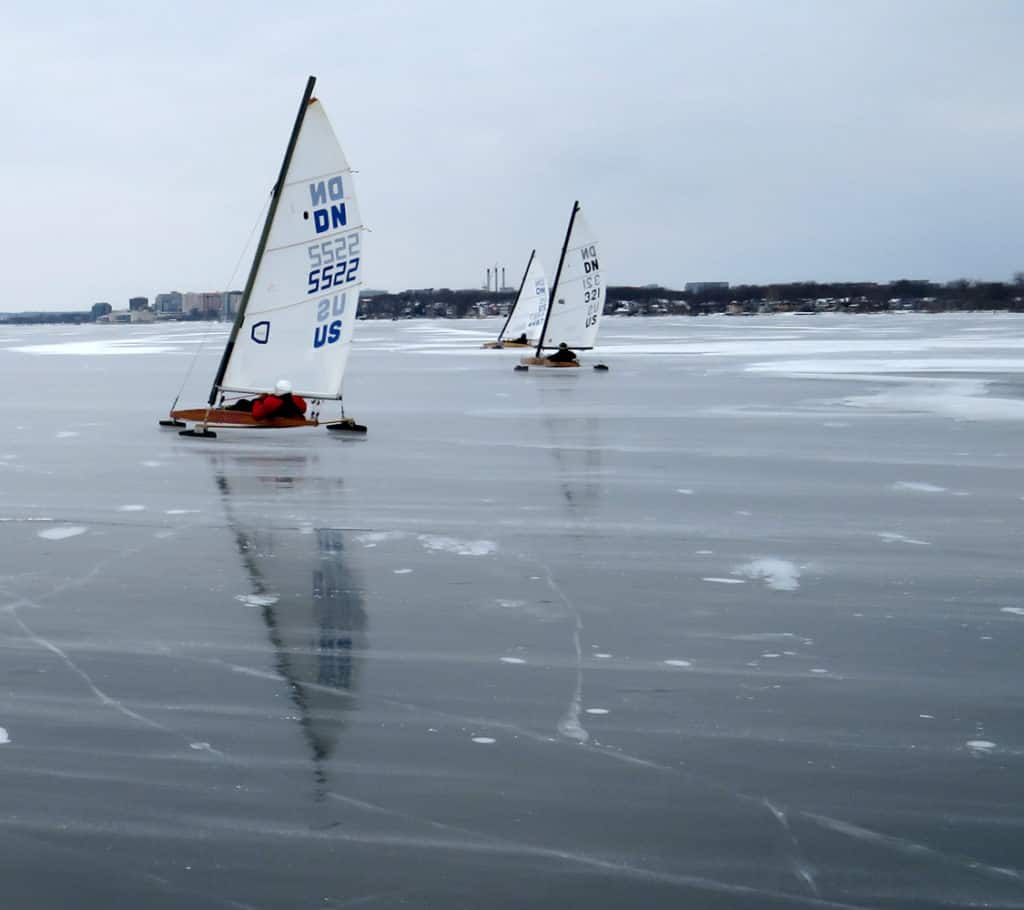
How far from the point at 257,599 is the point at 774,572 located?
3.35m

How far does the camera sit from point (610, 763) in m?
5.15

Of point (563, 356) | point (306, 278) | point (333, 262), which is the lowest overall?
point (563, 356)

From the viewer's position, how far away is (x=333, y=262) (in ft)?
61.9

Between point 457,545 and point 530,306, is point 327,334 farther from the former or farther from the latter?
point 530,306

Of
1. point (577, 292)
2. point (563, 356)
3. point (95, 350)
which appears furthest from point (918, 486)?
point (95, 350)

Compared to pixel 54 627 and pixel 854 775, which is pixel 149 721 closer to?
pixel 54 627

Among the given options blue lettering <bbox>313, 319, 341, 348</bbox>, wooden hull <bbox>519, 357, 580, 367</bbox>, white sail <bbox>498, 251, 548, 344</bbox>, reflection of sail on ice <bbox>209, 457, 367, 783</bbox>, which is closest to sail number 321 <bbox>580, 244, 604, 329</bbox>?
wooden hull <bbox>519, 357, 580, 367</bbox>

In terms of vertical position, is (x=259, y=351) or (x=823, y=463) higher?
(x=259, y=351)

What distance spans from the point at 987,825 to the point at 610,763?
1.37 meters

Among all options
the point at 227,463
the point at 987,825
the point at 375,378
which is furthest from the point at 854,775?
the point at 375,378

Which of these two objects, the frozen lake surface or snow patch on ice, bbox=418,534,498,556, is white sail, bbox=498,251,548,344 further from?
snow patch on ice, bbox=418,534,498,556

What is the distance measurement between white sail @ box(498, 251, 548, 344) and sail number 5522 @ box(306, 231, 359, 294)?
35.1m

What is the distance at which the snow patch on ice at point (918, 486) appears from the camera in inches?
504

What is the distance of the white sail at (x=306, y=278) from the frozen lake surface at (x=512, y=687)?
4.62 metres
